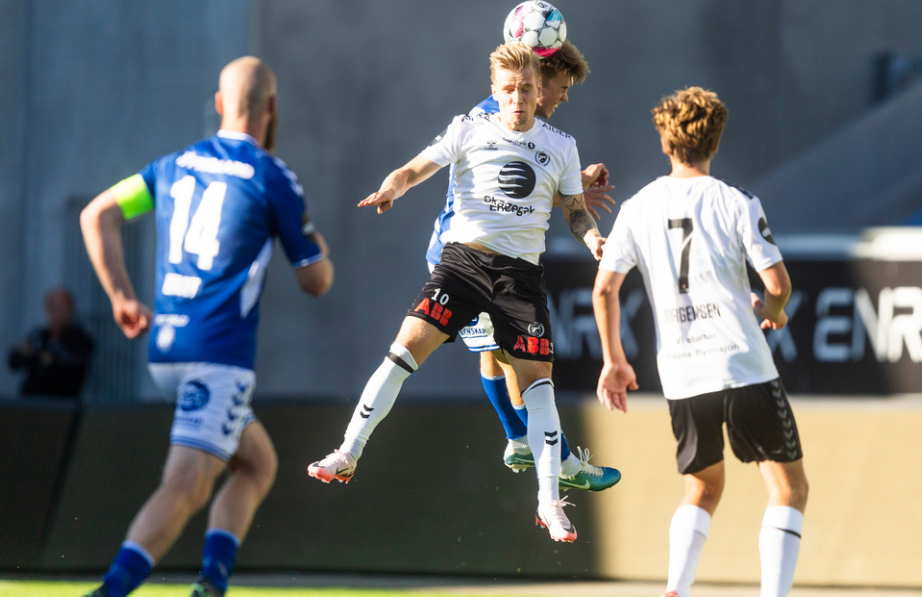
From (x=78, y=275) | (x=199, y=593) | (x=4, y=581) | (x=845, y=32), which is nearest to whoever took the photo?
(x=199, y=593)

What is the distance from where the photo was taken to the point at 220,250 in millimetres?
5250

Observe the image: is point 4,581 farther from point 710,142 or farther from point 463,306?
point 710,142

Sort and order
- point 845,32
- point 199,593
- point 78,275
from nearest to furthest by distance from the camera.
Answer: point 199,593 < point 78,275 < point 845,32

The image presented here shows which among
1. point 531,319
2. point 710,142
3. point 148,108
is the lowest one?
point 531,319

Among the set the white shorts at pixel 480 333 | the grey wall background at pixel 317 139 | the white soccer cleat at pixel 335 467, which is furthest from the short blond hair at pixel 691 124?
the grey wall background at pixel 317 139

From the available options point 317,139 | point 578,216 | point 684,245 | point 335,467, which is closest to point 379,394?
point 335,467

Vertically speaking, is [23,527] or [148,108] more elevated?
[148,108]

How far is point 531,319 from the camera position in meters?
5.54

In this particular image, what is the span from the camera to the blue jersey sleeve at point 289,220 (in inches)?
208

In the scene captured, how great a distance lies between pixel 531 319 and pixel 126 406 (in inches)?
192

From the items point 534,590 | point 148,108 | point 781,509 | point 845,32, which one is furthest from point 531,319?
point 845,32

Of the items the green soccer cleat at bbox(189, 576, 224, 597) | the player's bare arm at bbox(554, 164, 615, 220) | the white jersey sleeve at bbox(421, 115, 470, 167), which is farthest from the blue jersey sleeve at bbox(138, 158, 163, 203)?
the player's bare arm at bbox(554, 164, 615, 220)

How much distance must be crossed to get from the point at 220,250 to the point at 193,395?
663 mm

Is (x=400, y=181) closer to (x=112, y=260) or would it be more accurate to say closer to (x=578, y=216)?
(x=578, y=216)
